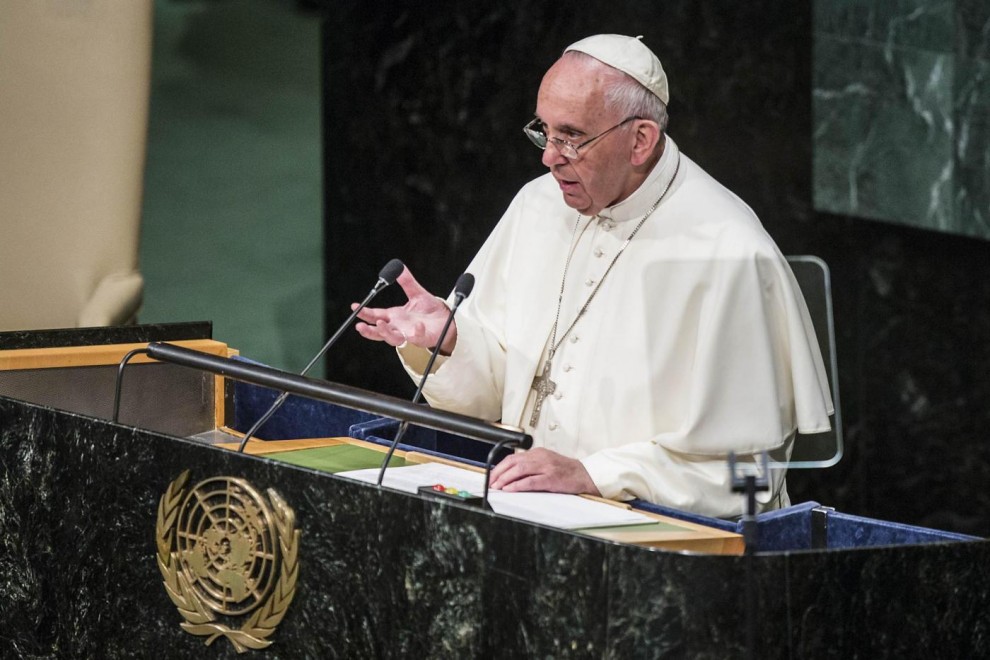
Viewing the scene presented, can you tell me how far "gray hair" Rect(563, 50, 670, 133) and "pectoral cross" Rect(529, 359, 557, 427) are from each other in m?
0.66

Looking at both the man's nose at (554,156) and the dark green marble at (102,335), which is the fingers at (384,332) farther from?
the dark green marble at (102,335)

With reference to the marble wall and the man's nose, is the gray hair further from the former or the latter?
the marble wall

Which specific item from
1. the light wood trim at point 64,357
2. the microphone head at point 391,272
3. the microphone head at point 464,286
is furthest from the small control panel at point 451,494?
the light wood trim at point 64,357

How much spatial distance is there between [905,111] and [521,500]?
357 cm

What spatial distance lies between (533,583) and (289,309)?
4656 mm

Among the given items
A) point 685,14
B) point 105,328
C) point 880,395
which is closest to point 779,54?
point 685,14

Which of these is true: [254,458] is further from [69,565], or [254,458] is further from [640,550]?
[640,550]

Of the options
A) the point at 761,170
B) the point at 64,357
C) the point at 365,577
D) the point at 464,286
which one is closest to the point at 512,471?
the point at 464,286

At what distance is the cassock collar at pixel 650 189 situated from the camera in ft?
12.4

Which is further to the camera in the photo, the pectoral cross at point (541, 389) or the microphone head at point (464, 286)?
the pectoral cross at point (541, 389)

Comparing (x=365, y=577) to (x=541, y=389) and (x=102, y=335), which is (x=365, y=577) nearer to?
(x=541, y=389)

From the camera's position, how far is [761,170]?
6047 mm

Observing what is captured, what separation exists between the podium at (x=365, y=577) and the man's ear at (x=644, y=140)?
1191mm

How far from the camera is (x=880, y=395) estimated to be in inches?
239
